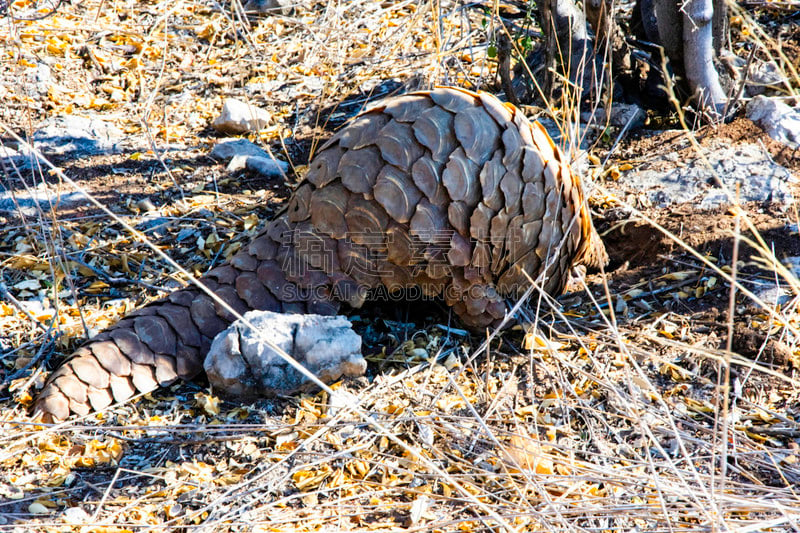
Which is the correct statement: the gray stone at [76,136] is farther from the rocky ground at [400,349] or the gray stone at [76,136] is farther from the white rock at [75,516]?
the white rock at [75,516]

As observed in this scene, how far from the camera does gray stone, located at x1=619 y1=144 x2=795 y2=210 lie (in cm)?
329

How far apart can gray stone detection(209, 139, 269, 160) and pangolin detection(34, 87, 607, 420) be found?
1386mm

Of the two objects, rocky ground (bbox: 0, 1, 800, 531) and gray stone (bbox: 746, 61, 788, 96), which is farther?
gray stone (bbox: 746, 61, 788, 96)

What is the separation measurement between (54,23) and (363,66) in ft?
7.57

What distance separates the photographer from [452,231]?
2.54 metres

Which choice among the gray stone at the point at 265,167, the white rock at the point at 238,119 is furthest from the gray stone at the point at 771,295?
the white rock at the point at 238,119

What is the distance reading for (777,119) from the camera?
→ 3633 mm

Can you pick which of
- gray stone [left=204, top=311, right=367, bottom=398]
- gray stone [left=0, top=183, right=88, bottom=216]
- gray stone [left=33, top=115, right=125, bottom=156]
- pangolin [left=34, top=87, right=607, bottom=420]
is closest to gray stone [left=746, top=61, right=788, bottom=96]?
pangolin [left=34, top=87, right=607, bottom=420]

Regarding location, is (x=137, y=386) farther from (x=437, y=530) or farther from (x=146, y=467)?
(x=437, y=530)

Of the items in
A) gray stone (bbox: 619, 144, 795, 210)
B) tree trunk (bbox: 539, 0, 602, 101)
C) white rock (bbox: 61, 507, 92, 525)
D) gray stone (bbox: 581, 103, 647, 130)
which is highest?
tree trunk (bbox: 539, 0, 602, 101)

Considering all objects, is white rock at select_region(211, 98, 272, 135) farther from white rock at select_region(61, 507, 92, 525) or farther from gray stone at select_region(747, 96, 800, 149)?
gray stone at select_region(747, 96, 800, 149)

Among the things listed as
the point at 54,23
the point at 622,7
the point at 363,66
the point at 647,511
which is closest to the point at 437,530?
the point at 647,511

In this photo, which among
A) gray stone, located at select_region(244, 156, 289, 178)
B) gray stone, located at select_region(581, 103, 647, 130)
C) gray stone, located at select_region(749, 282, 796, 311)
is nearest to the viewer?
gray stone, located at select_region(749, 282, 796, 311)

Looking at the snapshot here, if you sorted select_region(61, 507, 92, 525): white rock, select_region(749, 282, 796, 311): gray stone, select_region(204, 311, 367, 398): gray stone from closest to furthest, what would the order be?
select_region(61, 507, 92, 525): white rock
select_region(204, 311, 367, 398): gray stone
select_region(749, 282, 796, 311): gray stone
